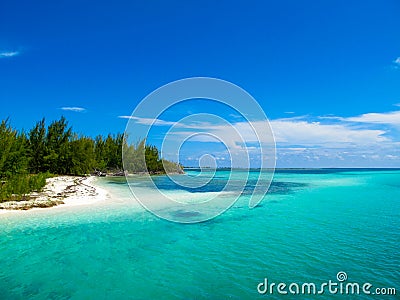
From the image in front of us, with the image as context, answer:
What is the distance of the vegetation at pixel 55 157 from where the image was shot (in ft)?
79.9

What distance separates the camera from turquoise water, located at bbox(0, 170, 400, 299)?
26.5 feet

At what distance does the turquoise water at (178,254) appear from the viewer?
8.09 meters

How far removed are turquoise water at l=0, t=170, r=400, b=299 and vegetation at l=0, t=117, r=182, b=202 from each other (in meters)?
9.02

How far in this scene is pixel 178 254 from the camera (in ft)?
36.5

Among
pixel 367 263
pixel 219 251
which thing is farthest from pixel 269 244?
pixel 367 263

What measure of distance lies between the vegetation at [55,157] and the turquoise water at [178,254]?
9020 mm

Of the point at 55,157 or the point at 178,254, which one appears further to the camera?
the point at 55,157

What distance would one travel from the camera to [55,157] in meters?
48.5

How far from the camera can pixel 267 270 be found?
30.7 feet

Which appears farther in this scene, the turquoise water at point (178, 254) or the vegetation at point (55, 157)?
the vegetation at point (55, 157)

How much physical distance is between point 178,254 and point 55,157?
44.4 meters

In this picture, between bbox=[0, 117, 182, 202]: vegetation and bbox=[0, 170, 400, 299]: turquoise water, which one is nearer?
bbox=[0, 170, 400, 299]: turquoise water

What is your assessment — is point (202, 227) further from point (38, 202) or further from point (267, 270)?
point (38, 202)

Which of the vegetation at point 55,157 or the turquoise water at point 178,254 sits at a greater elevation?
the vegetation at point 55,157
